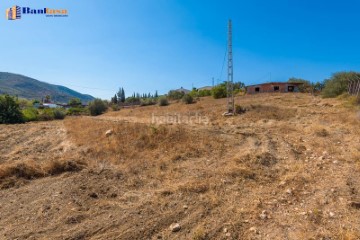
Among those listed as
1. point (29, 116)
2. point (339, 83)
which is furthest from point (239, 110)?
Result: point (29, 116)

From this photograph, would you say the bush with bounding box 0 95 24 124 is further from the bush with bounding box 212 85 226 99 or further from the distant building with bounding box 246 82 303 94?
the distant building with bounding box 246 82 303 94

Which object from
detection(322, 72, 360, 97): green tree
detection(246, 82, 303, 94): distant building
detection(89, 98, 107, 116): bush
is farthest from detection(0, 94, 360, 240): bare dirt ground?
detection(246, 82, 303, 94): distant building

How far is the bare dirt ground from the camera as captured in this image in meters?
3.10

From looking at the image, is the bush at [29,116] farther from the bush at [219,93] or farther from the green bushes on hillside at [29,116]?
the bush at [219,93]

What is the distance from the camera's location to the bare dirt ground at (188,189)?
3100 millimetres

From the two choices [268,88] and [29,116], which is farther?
[268,88]

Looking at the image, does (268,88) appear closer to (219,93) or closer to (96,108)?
(219,93)

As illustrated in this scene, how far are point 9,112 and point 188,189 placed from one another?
77.7ft

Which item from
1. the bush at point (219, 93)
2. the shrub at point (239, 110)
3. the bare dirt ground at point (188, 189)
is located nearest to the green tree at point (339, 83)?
the shrub at point (239, 110)

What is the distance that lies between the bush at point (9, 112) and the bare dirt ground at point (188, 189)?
16.1m

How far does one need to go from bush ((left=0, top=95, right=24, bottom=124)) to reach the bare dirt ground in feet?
53.0

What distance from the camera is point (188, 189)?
431 cm

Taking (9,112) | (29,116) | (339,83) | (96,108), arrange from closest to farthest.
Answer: (9,112) → (339,83) → (29,116) → (96,108)

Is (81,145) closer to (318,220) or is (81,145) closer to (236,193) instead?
(236,193)
